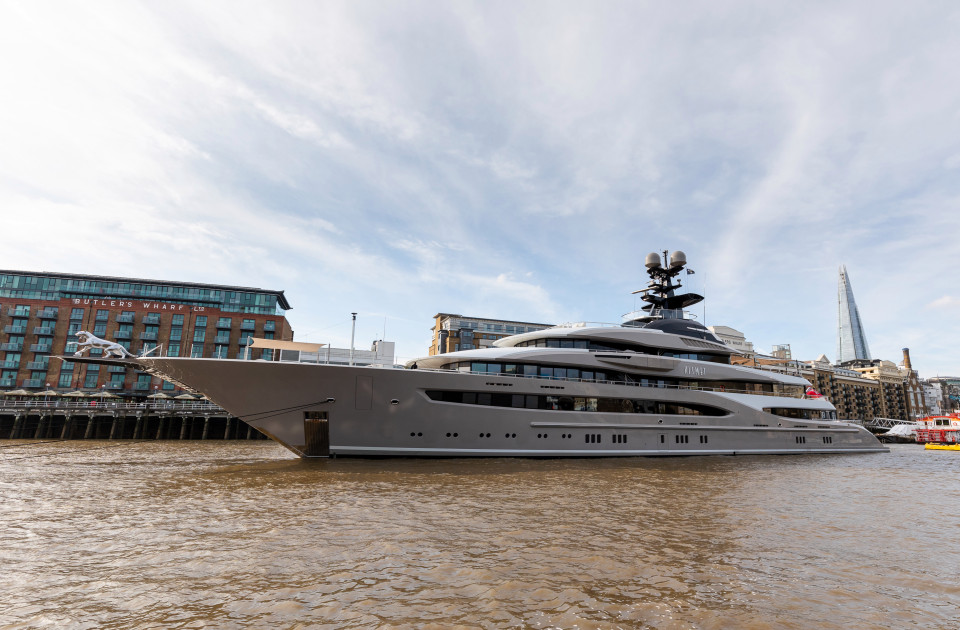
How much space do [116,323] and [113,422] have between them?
23375 millimetres

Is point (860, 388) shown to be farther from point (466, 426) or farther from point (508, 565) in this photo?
point (508, 565)

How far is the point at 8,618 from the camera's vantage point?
516 cm

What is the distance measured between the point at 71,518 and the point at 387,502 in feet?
19.2

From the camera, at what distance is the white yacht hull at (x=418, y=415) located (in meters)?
15.8

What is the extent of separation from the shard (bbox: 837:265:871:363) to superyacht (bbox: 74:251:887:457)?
551 feet

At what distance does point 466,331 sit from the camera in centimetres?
6312

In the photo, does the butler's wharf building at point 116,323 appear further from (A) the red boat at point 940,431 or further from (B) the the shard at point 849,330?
(B) the the shard at point 849,330

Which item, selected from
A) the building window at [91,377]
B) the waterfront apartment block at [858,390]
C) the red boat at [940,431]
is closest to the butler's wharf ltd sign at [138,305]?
the building window at [91,377]

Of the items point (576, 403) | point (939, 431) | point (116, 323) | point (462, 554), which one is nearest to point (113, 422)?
point (116, 323)

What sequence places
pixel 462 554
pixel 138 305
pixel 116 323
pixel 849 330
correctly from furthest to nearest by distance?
pixel 849 330 < pixel 138 305 < pixel 116 323 < pixel 462 554

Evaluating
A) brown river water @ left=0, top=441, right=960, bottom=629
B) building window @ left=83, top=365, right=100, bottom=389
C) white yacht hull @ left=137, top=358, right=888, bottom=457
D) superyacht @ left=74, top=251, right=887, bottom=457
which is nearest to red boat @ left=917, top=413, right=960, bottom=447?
superyacht @ left=74, top=251, right=887, bottom=457

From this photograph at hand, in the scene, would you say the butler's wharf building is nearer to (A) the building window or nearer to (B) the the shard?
(A) the building window

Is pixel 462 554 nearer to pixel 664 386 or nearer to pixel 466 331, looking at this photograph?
pixel 664 386

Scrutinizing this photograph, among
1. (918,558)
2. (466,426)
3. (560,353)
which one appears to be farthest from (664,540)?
(560,353)
